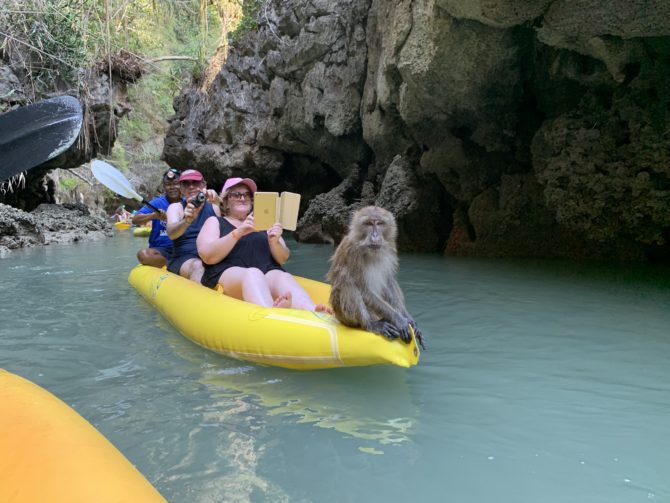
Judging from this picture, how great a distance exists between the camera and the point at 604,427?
7.73 feet

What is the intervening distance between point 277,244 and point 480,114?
495 cm

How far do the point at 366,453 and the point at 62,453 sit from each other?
1.14m

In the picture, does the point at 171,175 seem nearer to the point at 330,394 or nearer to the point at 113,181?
the point at 113,181

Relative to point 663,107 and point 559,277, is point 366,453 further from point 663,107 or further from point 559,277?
point 663,107

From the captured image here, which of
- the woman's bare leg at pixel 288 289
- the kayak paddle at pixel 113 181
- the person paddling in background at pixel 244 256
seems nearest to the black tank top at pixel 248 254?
the person paddling in background at pixel 244 256

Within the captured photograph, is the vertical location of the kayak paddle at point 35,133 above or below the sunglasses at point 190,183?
above

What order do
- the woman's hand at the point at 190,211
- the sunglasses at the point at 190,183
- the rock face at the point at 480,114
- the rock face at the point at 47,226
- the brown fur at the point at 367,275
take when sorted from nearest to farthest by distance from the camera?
the brown fur at the point at 367,275 < the woman's hand at the point at 190,211 < the sunglasses at the point at 190,183 < the rock face at the point at 480,114 < the rock face at the point at 47,226

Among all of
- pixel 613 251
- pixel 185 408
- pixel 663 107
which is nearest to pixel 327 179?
pixel 613 251

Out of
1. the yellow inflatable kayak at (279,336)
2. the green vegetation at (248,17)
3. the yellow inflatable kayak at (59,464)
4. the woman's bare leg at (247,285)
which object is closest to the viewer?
the yellow inflatable kayak at (59,464)

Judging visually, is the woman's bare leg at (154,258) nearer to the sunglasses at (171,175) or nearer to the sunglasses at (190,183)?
the sunglasses at (171,175)

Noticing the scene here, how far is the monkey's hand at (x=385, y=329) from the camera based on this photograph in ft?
9.39

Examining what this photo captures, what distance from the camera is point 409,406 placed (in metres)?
2.68

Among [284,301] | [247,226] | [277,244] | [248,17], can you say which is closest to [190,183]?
[277,244]

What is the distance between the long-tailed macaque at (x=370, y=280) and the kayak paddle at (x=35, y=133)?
1757 millimetres
